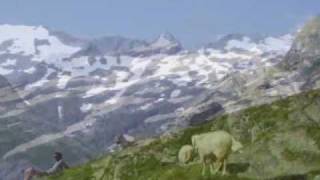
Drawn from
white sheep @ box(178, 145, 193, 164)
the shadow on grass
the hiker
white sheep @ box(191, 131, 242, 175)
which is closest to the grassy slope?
the shadow on grass

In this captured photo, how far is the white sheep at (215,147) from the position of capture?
123ft

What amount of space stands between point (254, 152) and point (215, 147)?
6.31 metres

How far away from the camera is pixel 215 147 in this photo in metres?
37.8

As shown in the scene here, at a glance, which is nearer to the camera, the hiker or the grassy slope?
the grassy slope

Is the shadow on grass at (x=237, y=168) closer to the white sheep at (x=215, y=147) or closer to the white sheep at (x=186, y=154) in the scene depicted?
the white sheep at (x=215, y=147)

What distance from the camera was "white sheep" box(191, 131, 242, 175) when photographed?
37.4 meters

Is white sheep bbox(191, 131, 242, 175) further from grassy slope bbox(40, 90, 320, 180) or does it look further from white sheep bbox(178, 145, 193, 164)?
white sheep bbox(178, 145, 193, 164)

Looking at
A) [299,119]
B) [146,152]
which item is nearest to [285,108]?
[299,119]

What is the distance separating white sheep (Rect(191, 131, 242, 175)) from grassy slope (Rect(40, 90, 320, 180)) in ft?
3.51

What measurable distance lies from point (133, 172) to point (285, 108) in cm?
1582

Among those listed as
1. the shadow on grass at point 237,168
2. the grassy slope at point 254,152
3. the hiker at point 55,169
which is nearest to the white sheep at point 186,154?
the grassy slope at point 254,152

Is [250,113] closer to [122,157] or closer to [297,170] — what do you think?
[122,157]

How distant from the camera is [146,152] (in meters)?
65.4

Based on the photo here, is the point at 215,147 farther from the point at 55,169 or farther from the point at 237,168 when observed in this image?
the point at 55,169
